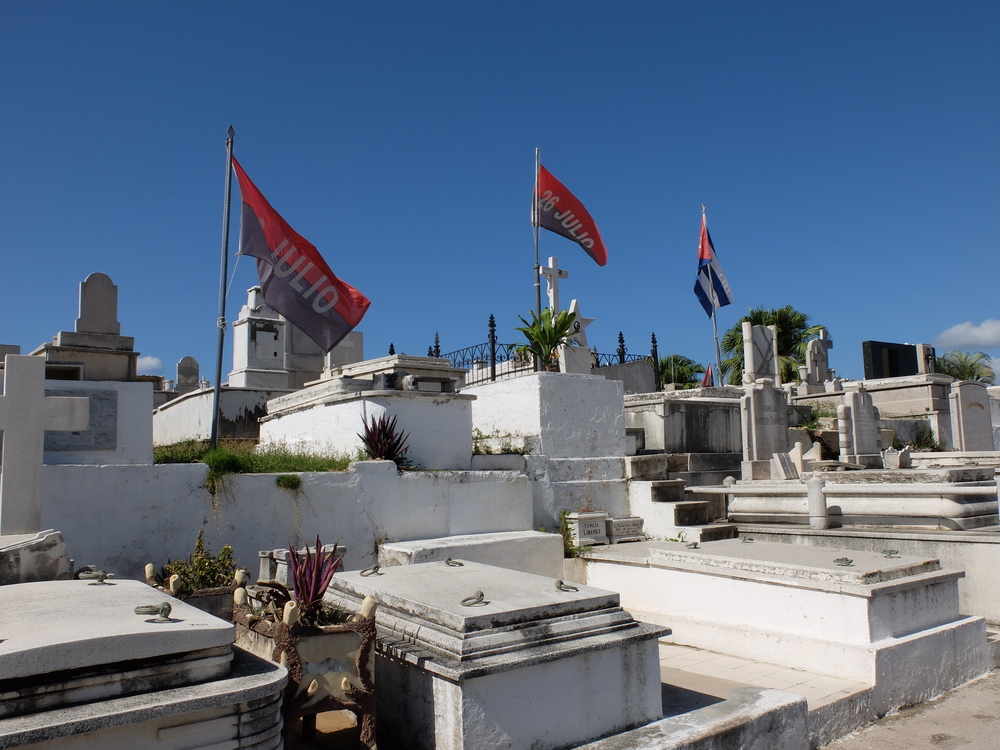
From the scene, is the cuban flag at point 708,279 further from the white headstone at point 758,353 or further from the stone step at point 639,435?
the stone step at point 639,435

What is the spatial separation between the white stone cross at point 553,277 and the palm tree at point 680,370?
2232 cm

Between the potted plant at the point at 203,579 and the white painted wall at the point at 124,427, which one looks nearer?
the potted plant at the point at 203,579

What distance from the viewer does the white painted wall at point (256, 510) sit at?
588 centimetres

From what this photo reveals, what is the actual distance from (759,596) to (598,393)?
152 inches

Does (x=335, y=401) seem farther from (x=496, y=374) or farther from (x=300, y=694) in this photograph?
(x=496, y=374)

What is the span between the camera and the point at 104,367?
6.66 metres

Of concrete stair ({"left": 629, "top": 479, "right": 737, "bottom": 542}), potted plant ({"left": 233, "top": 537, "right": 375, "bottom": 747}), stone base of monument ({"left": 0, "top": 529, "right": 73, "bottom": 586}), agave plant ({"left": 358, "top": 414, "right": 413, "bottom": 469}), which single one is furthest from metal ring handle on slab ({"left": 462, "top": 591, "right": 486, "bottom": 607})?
concrete stair ({"left": 629, "top": 479, "right": 737, "bottom": 542})

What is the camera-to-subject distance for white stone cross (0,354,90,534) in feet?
15.6

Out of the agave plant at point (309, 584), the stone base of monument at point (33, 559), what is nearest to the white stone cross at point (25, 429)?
the stone base of monument at point (33, 559)

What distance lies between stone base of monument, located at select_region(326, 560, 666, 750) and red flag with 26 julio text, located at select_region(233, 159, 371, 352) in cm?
457

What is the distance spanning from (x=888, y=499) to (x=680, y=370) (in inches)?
1123

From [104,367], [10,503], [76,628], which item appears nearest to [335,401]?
[104,367]

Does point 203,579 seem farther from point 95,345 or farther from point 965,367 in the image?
point 965,367

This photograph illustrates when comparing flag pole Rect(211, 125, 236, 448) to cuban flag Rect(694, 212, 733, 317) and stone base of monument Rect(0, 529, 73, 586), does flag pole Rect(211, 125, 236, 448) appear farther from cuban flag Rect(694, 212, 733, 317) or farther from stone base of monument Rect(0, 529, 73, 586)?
cuban flag Rect(694, 212, 733, 317)
